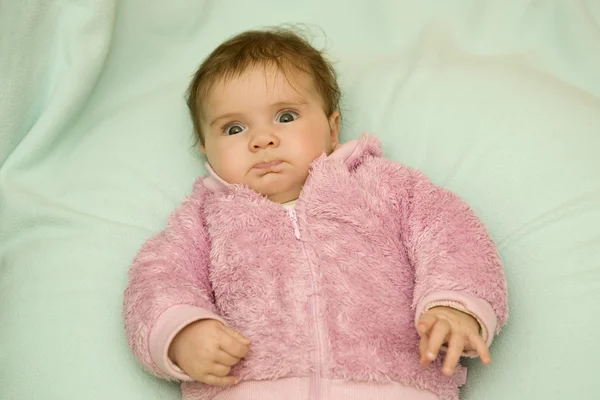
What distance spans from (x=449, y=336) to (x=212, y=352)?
1.22 feet

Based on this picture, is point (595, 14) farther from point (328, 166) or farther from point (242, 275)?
point (242, 275)

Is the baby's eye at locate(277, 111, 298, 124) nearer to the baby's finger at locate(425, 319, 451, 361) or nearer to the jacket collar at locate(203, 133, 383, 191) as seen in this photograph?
the jacket collar at locate(203, 133, 383, 191)

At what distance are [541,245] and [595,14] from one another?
70 cm

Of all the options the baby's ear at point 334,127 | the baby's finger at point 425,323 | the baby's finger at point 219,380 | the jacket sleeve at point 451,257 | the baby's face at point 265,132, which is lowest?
the baby's finger at point 219,380

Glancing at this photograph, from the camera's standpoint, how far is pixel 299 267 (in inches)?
48.6

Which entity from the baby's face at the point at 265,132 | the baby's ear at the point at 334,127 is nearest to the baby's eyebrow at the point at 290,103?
the baby's face at the point at 265,132

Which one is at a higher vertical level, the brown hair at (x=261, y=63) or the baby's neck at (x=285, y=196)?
the brown hair at (x=261, y=63)

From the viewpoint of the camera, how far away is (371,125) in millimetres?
1607

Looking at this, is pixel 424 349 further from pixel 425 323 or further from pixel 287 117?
pixel 287 117

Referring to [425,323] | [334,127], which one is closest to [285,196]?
[334,127]

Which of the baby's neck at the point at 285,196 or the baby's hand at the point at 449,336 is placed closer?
the baby's hand at the point at 449,336

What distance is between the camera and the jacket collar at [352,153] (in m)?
1.38

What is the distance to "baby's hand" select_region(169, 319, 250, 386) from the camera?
44.3 inches

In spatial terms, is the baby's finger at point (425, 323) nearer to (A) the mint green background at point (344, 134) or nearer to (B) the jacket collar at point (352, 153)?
(A) the mint green background at point (344, 134)
